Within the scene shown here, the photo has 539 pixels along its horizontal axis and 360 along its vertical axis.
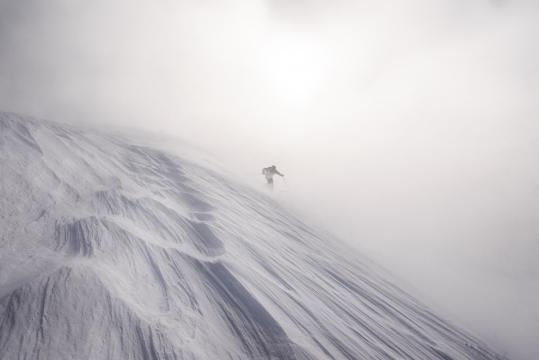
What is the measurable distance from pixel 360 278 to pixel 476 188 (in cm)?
6397

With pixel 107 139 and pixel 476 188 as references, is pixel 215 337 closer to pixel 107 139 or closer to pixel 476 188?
pixel 107 139

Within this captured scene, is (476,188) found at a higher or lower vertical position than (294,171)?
higher

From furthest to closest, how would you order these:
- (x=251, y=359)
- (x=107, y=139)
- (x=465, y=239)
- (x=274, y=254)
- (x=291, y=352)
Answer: (x=465, y=239) < (x=107, y=139) < (x=274, y=254) < (x=291, y=352) < (x=251, y=359)

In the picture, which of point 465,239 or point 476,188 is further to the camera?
point 476,188

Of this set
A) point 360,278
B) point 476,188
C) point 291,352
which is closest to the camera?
point 291,352

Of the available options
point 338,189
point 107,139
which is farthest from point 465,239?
point 107,139

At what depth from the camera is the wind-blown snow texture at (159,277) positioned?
2770 mm

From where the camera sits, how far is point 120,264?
3.68 metres

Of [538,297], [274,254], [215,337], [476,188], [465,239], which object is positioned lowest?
[215,337]

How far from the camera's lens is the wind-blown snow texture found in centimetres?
277

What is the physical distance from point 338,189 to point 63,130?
32.4 metres

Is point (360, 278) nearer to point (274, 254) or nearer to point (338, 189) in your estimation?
point (274, 254)

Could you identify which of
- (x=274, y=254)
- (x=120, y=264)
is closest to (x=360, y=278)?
(x=274, y=254)

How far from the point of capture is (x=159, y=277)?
3.83m
